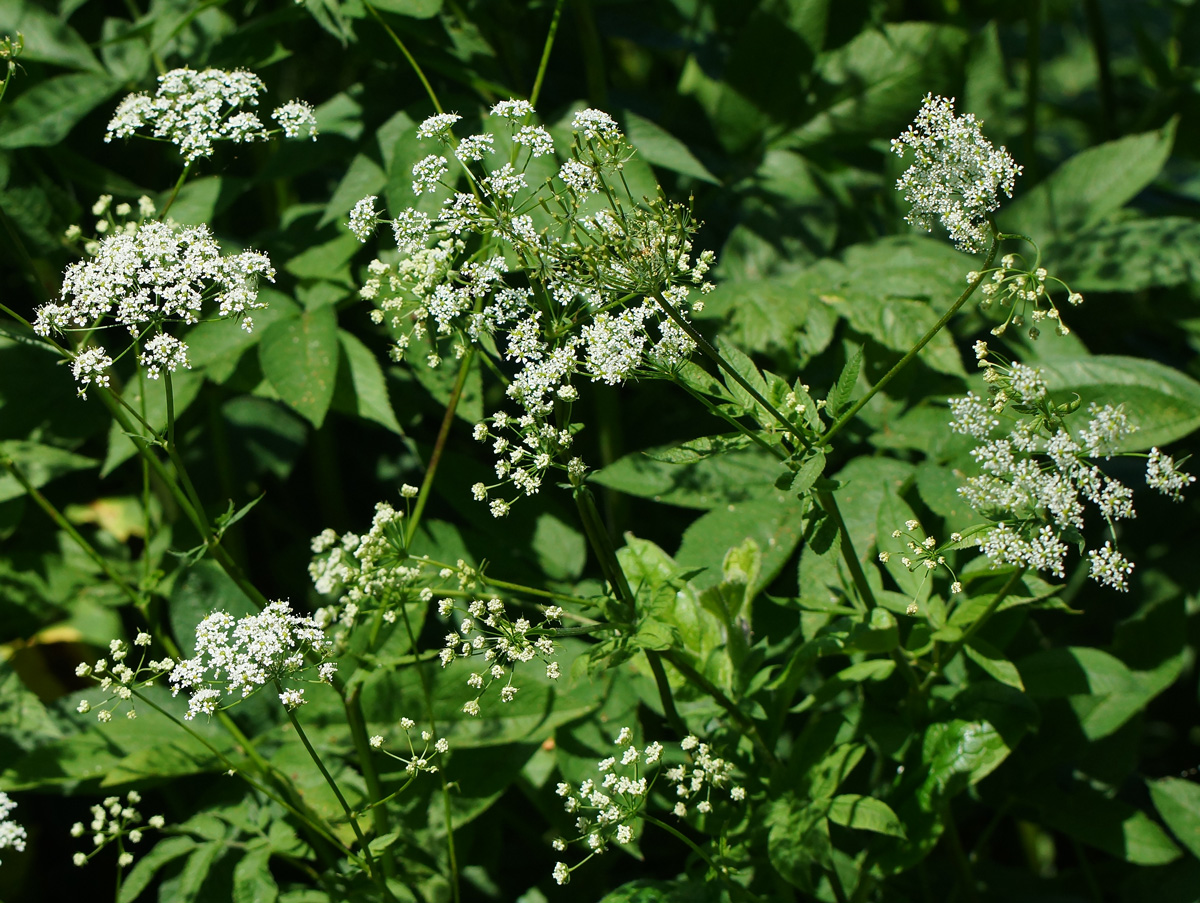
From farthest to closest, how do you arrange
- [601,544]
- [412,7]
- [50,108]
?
[50,108], [412,7], [601,544]

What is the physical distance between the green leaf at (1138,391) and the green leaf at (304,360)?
4.77 ft

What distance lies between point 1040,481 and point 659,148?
117cm

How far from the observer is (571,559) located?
230 centimetres

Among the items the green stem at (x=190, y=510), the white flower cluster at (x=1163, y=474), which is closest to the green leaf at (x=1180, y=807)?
the white flower cluster at (x=1163, y=474)

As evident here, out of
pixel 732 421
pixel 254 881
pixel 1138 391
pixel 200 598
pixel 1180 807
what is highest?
pixel 732 421

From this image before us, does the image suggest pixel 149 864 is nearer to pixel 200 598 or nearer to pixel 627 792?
pixel 200 598

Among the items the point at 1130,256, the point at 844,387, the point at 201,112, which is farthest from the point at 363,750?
the point at 1130,256

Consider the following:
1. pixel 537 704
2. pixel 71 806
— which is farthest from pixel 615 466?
pixel 71 806

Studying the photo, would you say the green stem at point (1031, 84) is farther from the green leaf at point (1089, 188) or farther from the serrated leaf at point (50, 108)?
the serrated leaf at point (50, 108)

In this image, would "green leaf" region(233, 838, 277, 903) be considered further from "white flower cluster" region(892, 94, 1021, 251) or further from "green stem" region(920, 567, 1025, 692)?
"white flower cluster" region(892, 94, 1021, 251)

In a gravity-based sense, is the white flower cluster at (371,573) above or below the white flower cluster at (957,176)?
below

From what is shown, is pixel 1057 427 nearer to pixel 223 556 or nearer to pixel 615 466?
pixel 615 466

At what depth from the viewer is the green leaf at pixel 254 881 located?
1.84 m

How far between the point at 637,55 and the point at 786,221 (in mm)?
1714
